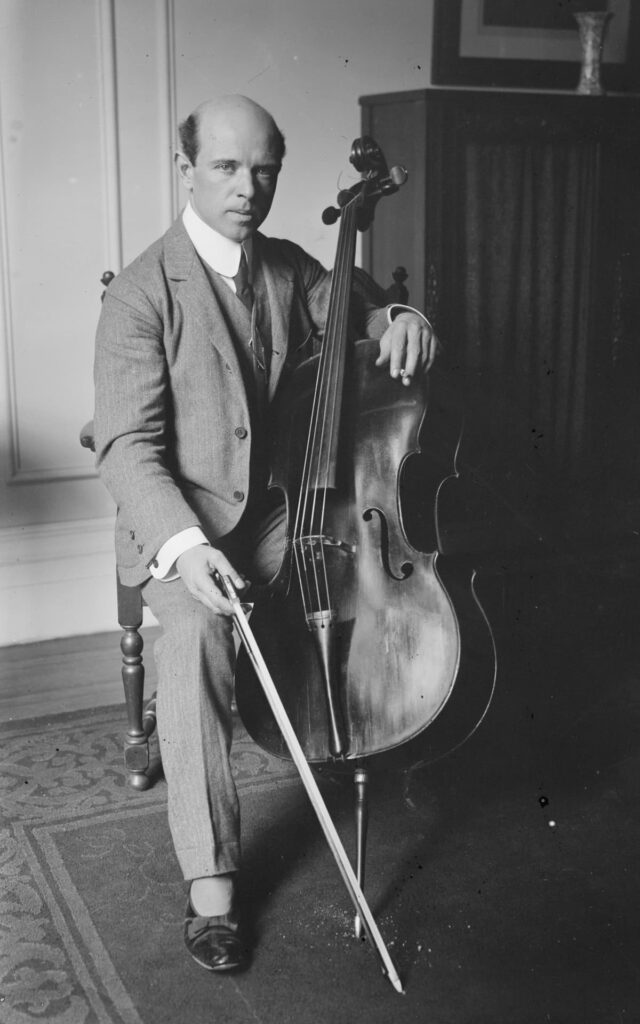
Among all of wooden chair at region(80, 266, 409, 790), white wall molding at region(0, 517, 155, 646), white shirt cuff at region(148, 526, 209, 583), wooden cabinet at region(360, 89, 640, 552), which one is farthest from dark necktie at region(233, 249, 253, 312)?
white wall molding at region(0, 517, 155, 646)

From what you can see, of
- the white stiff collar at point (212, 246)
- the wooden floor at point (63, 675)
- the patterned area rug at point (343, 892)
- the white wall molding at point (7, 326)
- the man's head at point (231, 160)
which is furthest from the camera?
the white wall molding at point (7, 326)

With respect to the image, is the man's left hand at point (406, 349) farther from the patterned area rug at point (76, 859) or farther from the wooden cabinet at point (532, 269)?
the wooden cabinet at point (532, 269)

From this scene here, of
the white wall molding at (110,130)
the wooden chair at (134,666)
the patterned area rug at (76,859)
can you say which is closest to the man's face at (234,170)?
the wooden chair at (134,666)

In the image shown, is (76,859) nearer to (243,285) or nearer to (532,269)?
(243,285)

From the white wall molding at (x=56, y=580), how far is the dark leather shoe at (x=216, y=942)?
1.45m

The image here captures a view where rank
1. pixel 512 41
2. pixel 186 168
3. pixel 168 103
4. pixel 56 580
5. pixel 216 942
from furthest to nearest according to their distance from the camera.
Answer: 1. pixel 512 41
2. pixel 56 580
3. pixel 168 103
4. pixel 186 168
5. pixel 216 942

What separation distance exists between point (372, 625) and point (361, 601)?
4cm

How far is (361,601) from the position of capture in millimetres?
1681

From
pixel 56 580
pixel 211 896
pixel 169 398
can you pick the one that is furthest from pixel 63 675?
pixel 211 896

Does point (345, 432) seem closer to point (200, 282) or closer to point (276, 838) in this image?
point (200, 282)

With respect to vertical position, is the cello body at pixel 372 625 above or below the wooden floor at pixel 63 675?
above

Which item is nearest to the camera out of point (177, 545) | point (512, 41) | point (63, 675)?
point (177, 545)

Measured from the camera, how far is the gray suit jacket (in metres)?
1.84

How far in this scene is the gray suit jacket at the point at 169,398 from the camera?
1837 millimetres
